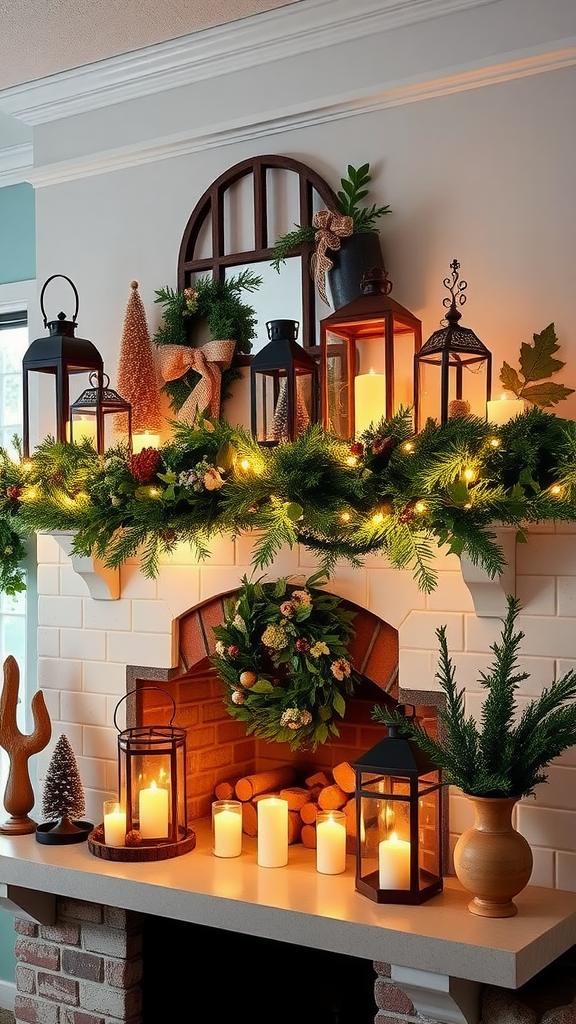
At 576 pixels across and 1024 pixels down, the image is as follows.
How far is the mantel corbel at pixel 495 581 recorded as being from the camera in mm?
2342

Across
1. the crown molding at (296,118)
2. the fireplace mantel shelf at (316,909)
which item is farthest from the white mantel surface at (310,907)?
the crown molding at (296,118)

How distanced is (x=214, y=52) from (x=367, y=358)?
3.11 ft

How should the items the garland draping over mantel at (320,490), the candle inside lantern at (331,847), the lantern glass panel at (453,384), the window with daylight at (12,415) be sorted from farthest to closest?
the window with daylight at (12,415) → the candle inside lantern at (331,847) → the lantern glass panel at (453,384) → the garland draping over mantel at (320,490)

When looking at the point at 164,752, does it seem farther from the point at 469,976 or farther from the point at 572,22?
the point at 572,22

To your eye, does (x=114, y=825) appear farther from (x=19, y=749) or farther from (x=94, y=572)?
(x=94, y=572)

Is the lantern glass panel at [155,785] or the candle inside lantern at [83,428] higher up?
the candle inside lantern at [83,428]

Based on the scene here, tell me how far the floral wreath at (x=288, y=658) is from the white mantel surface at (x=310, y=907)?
1.14ft

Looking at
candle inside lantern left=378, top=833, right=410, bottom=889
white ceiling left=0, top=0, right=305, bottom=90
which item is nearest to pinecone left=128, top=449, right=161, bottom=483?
candle inside lantern left=378, top=833, right=410, bottom=889

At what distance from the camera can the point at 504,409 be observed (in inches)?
92.3

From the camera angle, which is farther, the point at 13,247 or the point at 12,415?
the point at 12,415

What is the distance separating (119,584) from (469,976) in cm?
143

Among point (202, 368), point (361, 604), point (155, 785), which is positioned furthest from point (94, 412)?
point (155, 785)

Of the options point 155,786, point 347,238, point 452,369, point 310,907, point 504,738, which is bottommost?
point 310,907

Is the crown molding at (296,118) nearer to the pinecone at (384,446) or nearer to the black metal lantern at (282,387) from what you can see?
the black metal lantern at (282,387)
